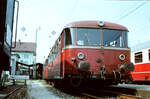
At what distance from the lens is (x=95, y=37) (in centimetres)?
795

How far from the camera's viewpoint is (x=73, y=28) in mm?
7918

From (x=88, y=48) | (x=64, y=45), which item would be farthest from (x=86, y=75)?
(x=64, y=45)

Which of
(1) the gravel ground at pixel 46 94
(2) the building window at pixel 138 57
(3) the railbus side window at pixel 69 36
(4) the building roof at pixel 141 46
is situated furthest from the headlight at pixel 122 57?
(2) the building window at pixel 138 57

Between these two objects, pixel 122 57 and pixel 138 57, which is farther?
pixel 138 57

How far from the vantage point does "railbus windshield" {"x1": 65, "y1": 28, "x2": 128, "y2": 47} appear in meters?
7.82

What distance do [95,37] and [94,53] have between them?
0.71 meters

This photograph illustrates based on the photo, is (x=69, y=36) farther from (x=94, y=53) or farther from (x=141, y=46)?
(x=141, y=46)

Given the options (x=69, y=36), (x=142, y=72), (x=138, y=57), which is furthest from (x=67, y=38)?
(x=138, y=57)

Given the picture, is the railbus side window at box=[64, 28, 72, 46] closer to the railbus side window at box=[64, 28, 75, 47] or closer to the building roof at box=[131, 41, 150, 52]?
the railbus side window at box=[64, 28, 75, 47]

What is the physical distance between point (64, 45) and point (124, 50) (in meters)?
2.39

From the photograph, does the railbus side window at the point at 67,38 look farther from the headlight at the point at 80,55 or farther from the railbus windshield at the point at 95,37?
the headlight at the point at 80,55

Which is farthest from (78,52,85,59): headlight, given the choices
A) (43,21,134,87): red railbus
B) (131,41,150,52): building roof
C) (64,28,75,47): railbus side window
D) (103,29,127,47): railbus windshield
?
(131,41,150,52): building roof

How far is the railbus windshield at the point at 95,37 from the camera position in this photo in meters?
7.82

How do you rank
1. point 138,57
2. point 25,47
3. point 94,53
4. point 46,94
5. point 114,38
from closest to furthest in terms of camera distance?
1. point 94,53
2. point 114,38
3. point 46,94
4. point 138,57
5. point 25,47
